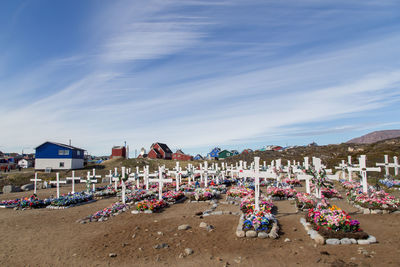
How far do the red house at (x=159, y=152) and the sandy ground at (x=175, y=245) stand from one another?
2620 inches

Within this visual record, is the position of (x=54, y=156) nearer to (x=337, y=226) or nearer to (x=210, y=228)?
(x=210, y=228)

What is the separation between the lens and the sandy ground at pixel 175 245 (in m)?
7.25

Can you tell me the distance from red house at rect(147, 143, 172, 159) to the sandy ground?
66.5 metres

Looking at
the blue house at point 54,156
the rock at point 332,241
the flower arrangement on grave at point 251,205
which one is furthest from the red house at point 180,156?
the rock at point 332,241

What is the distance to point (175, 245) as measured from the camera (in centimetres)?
892

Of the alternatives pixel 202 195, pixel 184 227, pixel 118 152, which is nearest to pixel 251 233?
pixel 184 227

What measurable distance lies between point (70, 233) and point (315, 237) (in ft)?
33.6

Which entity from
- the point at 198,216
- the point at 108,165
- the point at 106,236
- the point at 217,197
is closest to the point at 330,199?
the point at 217,197

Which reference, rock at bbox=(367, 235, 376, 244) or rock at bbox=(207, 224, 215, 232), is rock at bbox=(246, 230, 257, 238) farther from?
rock at bbox=(367, 235, 376, 244)

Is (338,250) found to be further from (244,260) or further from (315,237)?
(244,260)

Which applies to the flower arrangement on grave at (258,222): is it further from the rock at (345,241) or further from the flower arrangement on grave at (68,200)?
the flower arrangement on grave at (68,200)

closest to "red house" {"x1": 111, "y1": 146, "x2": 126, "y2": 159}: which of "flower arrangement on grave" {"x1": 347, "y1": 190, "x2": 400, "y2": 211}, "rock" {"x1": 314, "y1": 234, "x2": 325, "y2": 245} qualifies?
"flower arrangement on grave" {"x1": 347, "y1": 190, "x2": 400, "y2": 211}

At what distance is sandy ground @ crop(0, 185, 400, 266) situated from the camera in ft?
23.8

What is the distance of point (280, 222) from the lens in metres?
11.1
